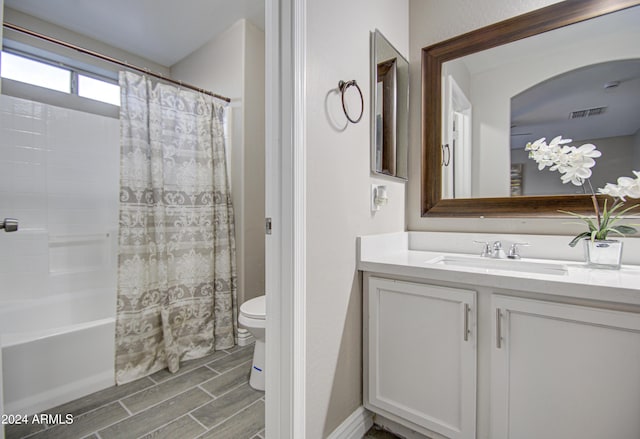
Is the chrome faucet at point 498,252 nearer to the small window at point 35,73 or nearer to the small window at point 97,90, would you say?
the small window at point 97,90

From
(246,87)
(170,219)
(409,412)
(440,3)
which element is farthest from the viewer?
(246,87)

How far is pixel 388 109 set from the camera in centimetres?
151

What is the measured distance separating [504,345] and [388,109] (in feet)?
3.82

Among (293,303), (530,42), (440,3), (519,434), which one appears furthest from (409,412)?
(440,3)

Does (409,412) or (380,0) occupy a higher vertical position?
(380,0)

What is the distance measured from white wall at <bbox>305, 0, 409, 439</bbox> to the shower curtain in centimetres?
120

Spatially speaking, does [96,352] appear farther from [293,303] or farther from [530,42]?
[530,42]

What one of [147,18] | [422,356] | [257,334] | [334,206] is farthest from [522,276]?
[147,18]

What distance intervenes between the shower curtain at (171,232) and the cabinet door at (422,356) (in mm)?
1327

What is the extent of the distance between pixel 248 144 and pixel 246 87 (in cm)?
46

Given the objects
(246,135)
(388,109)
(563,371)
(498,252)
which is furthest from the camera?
(246,135)

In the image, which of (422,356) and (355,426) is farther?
(355,426)

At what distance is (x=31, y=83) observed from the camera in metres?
2.18

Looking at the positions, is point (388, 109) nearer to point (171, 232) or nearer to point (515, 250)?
point (515, 250)
